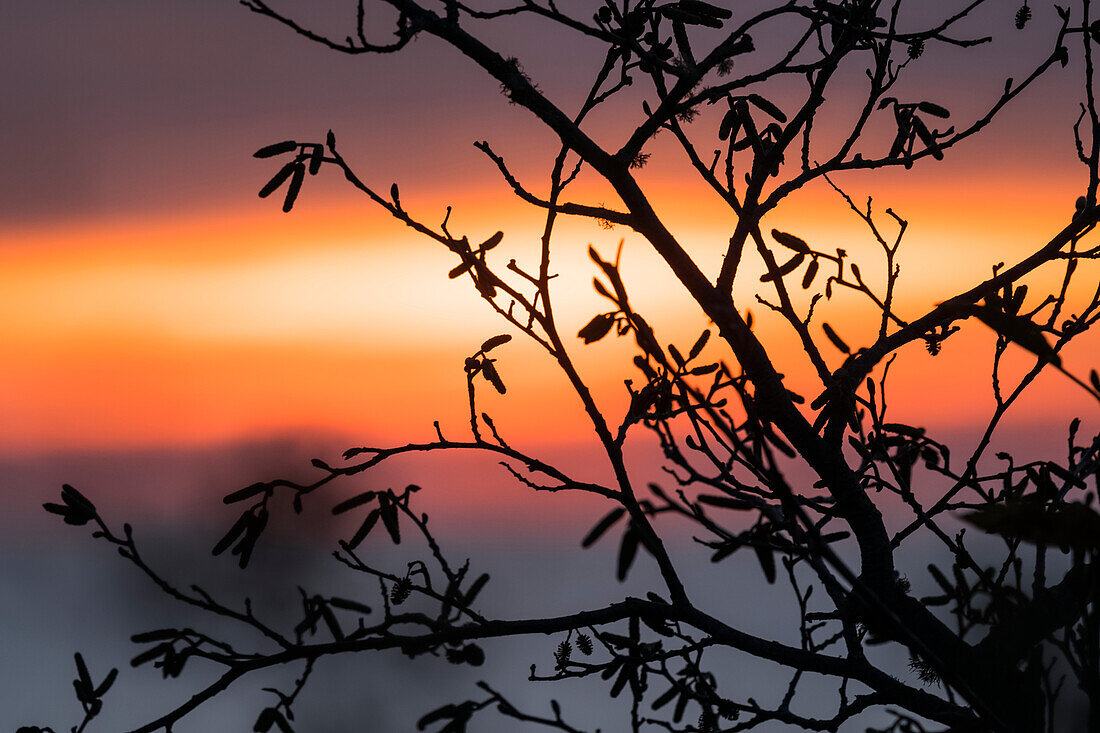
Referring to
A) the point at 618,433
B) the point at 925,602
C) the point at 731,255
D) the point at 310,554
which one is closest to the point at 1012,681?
the point at 925,602

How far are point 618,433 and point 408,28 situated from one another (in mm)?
1488

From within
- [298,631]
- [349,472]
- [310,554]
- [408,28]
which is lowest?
[298,631]

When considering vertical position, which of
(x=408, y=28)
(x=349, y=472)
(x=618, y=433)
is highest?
(x=408, y=28)

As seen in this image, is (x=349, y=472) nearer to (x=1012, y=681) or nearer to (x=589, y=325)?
(x=589, y=325)

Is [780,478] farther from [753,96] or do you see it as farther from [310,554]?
[310,554]

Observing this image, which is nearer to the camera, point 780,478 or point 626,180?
point 780,478

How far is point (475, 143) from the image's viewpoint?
3.52m

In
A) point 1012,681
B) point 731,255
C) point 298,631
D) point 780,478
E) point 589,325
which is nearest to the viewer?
point 780,478

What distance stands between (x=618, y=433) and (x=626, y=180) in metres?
0.87

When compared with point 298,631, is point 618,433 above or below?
above

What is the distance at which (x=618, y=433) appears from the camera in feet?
11.4

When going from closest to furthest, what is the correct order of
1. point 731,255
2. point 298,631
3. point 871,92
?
1. point 298,631
2. point 731,255
3. point 871,92

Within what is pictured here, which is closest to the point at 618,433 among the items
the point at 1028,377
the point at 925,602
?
the point at 925,602

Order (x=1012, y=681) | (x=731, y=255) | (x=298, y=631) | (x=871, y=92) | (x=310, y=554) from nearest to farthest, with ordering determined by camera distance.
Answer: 1. (x=1012, y=681)
2. (x=298, y=631)
3. (x=731, y=255)
4. (x=871, y=92)
5. (x=310, y=554)
